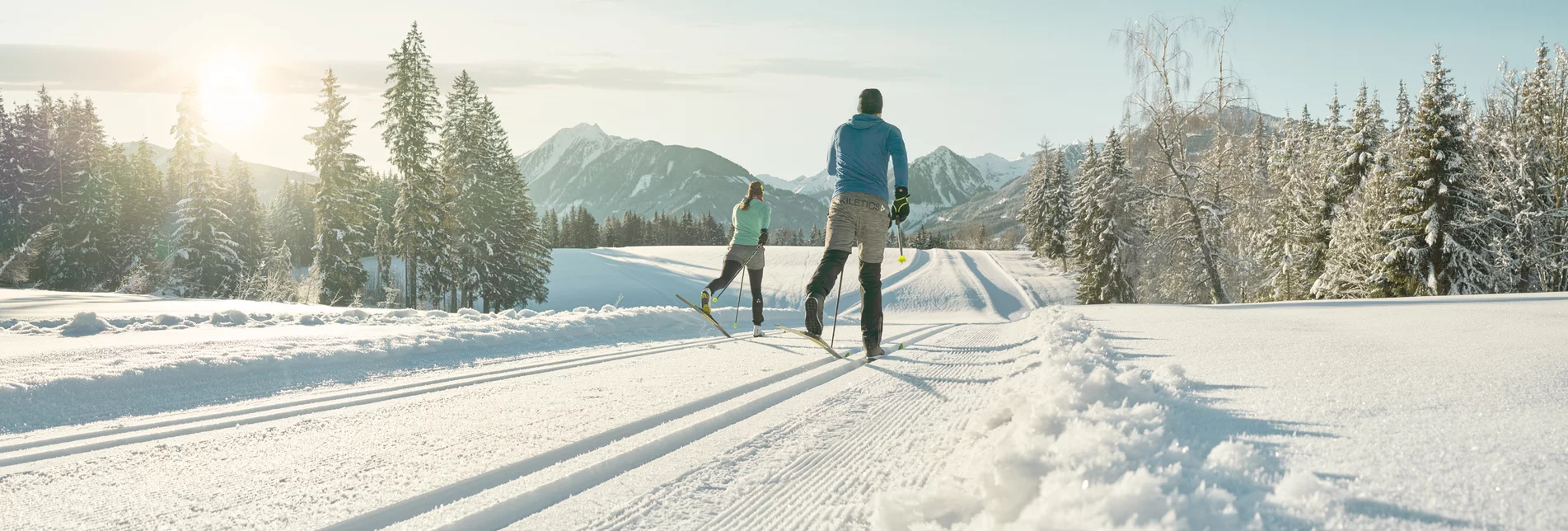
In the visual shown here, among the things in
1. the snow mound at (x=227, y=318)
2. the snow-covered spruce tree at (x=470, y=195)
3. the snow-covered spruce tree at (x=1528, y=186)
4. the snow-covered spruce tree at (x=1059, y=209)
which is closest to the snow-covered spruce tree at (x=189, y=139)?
the snow-covered spruce tree at (x=470, y=195)

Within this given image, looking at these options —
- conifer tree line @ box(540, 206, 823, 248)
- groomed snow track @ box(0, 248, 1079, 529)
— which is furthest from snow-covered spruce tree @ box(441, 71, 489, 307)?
conifer tree line @ box(540, 206, 823, 248)

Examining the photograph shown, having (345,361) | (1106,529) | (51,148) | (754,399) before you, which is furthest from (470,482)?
(51,148)

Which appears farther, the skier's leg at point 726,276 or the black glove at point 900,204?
the skier's leg at point 726,276

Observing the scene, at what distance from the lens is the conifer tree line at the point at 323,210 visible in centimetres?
3478

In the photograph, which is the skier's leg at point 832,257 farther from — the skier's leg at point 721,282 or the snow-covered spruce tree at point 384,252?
the snow-covered spruce tree at point 384,252

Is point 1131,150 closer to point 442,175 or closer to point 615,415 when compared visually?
point 615,415

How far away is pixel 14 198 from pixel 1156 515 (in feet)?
203

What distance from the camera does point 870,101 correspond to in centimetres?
597

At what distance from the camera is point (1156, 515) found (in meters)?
1.36

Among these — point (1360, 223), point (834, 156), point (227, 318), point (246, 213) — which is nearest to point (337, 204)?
point (246, 213)

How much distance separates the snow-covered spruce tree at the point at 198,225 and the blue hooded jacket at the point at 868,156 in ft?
153

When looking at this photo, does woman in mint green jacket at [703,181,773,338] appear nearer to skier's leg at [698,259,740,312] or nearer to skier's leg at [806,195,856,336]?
skier's leg at [698,259,740,312]

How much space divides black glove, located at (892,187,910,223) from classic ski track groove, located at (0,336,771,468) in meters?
2.41

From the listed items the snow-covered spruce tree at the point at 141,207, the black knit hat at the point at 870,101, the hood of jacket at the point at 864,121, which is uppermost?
the snow-covered spruce tree at the point at 141,207
